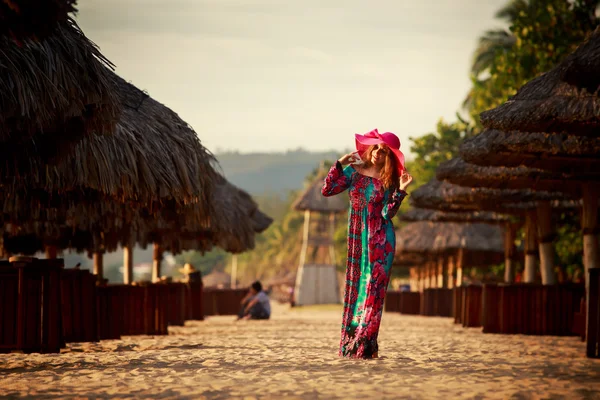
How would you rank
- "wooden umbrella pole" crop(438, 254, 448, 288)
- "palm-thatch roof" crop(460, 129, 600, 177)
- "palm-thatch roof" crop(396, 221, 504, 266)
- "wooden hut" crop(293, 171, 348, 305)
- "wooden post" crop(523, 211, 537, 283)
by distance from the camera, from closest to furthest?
1. "palm-thatch roof" crop(460, 129, 600, 177)
2. "wooden post" crop(523, 211, 537, 283)
3. "palm-thatch roof" crop(396, 221, 504, 266)
4. "wooden umbrella pole" crop(438, 254, 448, 288)
5. "wooden hut" crop(293, 171, 348, 305)

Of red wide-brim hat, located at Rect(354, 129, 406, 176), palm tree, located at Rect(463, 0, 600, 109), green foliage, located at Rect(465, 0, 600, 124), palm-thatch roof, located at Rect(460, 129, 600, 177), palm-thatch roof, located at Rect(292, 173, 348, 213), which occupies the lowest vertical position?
red wide-brim hat, located at Rect(354, 129, 406, 176)

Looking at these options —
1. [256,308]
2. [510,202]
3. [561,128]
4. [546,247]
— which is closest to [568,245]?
[510,202]

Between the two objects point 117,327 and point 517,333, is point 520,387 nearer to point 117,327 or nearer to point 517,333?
point 117,327

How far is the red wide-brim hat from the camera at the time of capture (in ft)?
29.6

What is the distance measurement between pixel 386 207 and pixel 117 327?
582cm

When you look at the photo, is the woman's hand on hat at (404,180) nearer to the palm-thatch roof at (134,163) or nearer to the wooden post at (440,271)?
the palm-thatch roof at (134,163)

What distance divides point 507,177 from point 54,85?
887cm

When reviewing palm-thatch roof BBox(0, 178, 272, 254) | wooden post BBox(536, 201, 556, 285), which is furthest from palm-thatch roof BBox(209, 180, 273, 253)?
wooden post BBox(536, 201, 556, 285)

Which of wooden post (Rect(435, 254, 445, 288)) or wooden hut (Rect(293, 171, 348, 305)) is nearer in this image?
wooden post (Rect(435, 254, 445, 288))

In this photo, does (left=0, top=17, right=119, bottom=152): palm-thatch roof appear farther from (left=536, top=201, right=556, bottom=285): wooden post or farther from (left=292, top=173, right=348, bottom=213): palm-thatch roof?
(left=292, top=173, right=348, bottom=213): palm-thatch roof

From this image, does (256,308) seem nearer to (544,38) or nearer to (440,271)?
(544,38)

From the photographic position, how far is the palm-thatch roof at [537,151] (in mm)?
13039

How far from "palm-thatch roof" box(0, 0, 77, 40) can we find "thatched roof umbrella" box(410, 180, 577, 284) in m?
12.6

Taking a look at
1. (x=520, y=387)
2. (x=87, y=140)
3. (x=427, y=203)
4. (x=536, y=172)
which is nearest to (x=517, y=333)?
(x=536, y=172)
